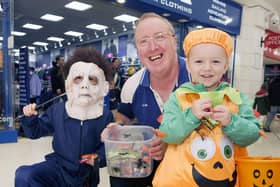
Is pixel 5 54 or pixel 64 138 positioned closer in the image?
pixel 64 138

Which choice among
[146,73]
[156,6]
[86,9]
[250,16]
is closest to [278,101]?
[250,16]

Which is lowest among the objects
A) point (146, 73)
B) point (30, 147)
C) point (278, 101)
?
point (30, 147)

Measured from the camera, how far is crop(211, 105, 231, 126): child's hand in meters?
1.11

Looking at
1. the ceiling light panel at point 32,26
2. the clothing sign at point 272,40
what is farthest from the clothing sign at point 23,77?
the clothing sign at point 272,40

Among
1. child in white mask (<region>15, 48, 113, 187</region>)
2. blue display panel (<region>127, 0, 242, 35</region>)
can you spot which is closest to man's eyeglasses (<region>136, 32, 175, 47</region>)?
child in white mask (<region>15, 48, 113, 187</region>)

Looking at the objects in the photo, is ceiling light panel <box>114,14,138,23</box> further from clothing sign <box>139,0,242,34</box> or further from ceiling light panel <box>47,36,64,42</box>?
ceiling light panel <box>47,36,64,42</box>

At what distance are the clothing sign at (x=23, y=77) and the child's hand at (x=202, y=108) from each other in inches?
201

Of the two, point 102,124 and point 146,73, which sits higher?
point 146,73

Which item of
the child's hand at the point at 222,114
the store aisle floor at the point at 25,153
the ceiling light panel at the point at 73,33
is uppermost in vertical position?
the ceiling light panel at the point at 73,33

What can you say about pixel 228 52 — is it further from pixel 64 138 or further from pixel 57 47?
pixel 57 47

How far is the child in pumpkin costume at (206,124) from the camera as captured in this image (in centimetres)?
112

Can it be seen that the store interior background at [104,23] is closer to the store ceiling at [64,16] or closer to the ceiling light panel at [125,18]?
the store ceiling at [64,16]

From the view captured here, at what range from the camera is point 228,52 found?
4.07 ft

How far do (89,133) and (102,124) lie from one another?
0.28 feet
